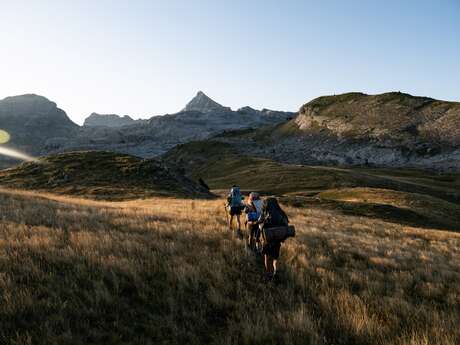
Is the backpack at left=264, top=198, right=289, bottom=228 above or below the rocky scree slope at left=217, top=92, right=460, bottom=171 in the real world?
below

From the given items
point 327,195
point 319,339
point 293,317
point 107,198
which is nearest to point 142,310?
point 293,317

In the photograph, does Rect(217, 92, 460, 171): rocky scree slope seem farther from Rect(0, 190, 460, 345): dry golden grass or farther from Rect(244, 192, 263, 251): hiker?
Rect(0, 190, 460, 345): dry golden grass

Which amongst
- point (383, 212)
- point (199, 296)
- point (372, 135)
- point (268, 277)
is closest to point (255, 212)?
point (268, 277)

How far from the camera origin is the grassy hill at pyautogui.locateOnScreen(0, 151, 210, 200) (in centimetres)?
4050

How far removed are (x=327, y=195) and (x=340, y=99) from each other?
10830cm

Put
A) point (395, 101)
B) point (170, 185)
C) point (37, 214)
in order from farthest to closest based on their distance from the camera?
point (395, 101) < point (170, 185) < point (37, 214)

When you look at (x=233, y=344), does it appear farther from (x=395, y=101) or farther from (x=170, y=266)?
(x=395, y=101)

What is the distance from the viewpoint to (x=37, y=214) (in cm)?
1439

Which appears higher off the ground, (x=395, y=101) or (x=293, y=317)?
(x=395, y=101)

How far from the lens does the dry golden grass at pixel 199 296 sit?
212 inches

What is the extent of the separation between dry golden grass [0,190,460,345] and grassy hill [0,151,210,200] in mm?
29283

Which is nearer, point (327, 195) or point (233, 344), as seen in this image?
point (233, 344)

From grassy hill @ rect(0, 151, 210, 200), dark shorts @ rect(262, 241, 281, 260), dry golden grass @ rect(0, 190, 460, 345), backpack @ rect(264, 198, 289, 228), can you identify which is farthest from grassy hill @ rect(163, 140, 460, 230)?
dark shorts @ rect(262, 241, 281, 260)

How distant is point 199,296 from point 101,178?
4234 centimetres
